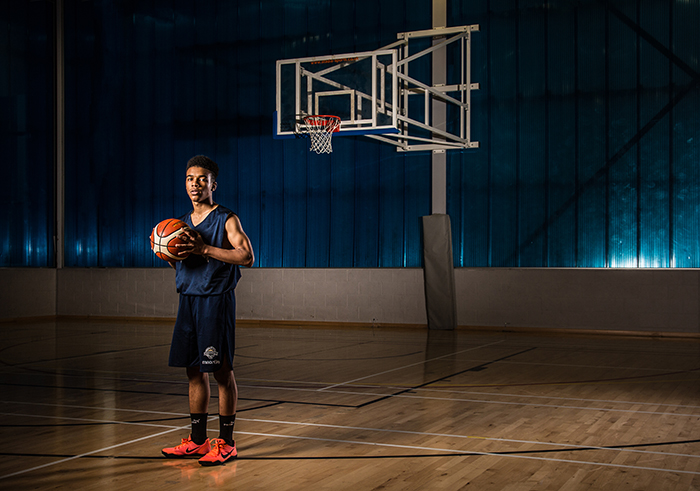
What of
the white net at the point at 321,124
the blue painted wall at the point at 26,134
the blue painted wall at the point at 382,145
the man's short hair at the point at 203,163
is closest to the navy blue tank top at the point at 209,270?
the man's short hair at the point at 203,163

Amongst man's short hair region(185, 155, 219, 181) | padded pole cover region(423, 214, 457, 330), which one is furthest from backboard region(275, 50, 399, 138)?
man's short hair region(185, 155, 219, 181)

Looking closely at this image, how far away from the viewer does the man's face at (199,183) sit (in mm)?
4688

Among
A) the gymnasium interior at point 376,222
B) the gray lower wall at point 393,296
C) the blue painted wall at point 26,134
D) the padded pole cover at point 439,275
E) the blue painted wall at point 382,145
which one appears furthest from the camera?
the blue painted wall at point 26,134

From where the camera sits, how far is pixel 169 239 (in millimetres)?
4426

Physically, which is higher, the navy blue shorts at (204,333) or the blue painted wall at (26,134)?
the blue painted wall at (26,134)

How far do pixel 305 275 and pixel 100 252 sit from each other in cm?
556

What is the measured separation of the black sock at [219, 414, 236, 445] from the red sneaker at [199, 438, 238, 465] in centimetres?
2

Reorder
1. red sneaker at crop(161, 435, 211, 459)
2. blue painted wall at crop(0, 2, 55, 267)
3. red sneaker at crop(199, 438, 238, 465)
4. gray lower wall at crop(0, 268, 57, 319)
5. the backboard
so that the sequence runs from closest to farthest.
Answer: red sneaker at crop(199, 438, 238, 465) → red sneaker at crop(161, 435, 211, 459) → the backboard → gray lower wall at crop(0, 268, 57, 319) → blue painted wall at crop(0, 2, 55, 267)

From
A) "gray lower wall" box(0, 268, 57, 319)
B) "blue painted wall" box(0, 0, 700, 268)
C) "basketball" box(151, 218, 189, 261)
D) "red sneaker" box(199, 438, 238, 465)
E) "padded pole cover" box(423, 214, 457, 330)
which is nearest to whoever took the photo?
"basketball" box(151, 218, 189, 261)

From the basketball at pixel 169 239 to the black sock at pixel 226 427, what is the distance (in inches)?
41.1

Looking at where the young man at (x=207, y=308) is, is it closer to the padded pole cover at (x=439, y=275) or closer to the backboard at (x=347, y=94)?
the backboard at (x=347, y=94)

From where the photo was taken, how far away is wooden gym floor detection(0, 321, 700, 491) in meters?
4.41

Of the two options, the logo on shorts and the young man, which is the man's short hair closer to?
the young man

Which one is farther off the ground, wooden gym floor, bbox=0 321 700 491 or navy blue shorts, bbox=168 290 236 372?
navy blue shorts, bbox=168 290 236 372
